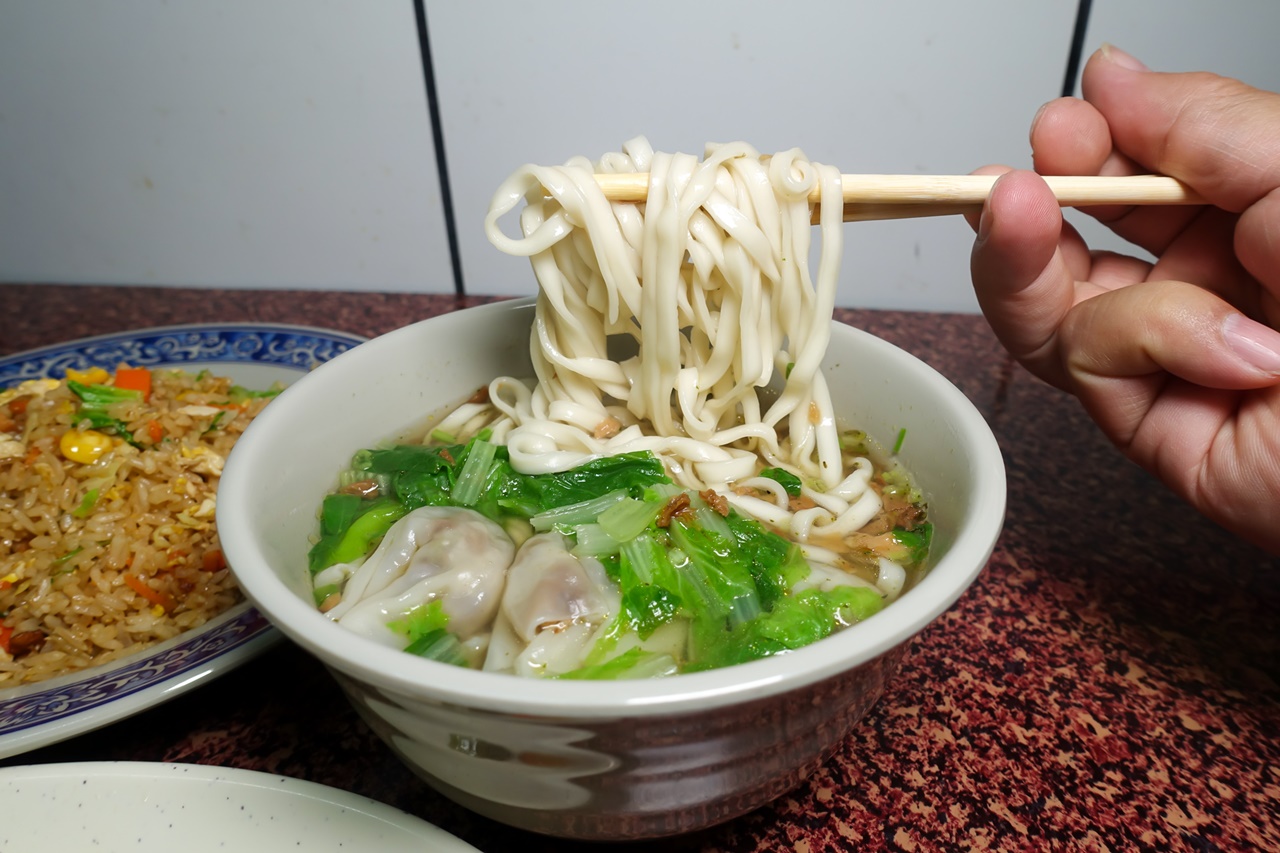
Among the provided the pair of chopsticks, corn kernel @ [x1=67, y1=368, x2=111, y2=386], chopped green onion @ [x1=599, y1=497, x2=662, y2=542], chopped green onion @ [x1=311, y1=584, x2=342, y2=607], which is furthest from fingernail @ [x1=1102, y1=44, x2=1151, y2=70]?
corn kernel @ [x1=67, y1=368, x2=111, y2=386]

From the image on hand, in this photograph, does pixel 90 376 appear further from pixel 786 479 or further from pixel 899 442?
pixel 899 442

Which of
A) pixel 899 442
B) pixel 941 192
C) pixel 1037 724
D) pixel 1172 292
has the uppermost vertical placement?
pixel 941 192

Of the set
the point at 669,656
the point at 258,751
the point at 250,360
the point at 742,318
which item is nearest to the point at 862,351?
the point at 742,318

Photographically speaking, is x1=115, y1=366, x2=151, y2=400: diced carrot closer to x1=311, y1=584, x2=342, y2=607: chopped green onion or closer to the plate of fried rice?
the plate of fried rice

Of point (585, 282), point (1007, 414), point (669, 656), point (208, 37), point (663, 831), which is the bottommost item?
point (1007, 414)

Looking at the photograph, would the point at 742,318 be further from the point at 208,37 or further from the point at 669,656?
the point at 208,37

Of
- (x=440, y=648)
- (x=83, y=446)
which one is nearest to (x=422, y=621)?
(x=440, y=648)
